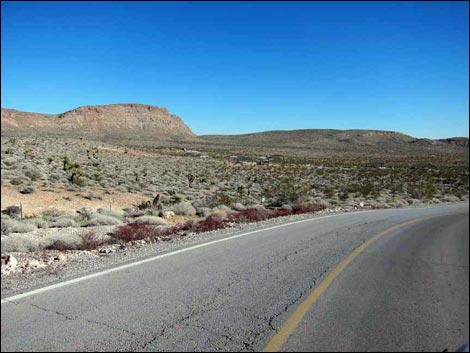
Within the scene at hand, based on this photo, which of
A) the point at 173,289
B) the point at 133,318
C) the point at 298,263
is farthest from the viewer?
the point at 298,263

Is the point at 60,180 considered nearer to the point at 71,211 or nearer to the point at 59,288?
the point at 71,211

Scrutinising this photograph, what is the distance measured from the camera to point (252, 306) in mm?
5594

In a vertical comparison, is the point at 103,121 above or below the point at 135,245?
above

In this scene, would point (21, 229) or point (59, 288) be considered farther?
point (21, 229)

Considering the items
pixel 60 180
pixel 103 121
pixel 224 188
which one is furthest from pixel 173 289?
pixel 103 121

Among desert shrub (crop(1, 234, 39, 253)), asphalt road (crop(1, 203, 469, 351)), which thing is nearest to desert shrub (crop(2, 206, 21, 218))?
desert shrub (crop(1, 234, 39, 253))

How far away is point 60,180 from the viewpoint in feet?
78.6

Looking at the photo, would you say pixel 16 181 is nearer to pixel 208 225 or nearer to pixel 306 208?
pixel 208 225

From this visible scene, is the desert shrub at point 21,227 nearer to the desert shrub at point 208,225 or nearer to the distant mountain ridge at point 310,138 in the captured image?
the desert shrub at point 208,225

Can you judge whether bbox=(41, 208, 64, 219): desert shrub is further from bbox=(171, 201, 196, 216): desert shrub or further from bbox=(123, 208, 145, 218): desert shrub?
bbox=(171, 201, 196, 216): desert shrub

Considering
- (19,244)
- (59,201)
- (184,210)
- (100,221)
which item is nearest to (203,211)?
(184,210)

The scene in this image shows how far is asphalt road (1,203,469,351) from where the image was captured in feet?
14.3

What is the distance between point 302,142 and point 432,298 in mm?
128656

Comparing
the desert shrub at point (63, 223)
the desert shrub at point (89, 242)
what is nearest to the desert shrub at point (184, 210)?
the desert shrub at point (63, 223)
